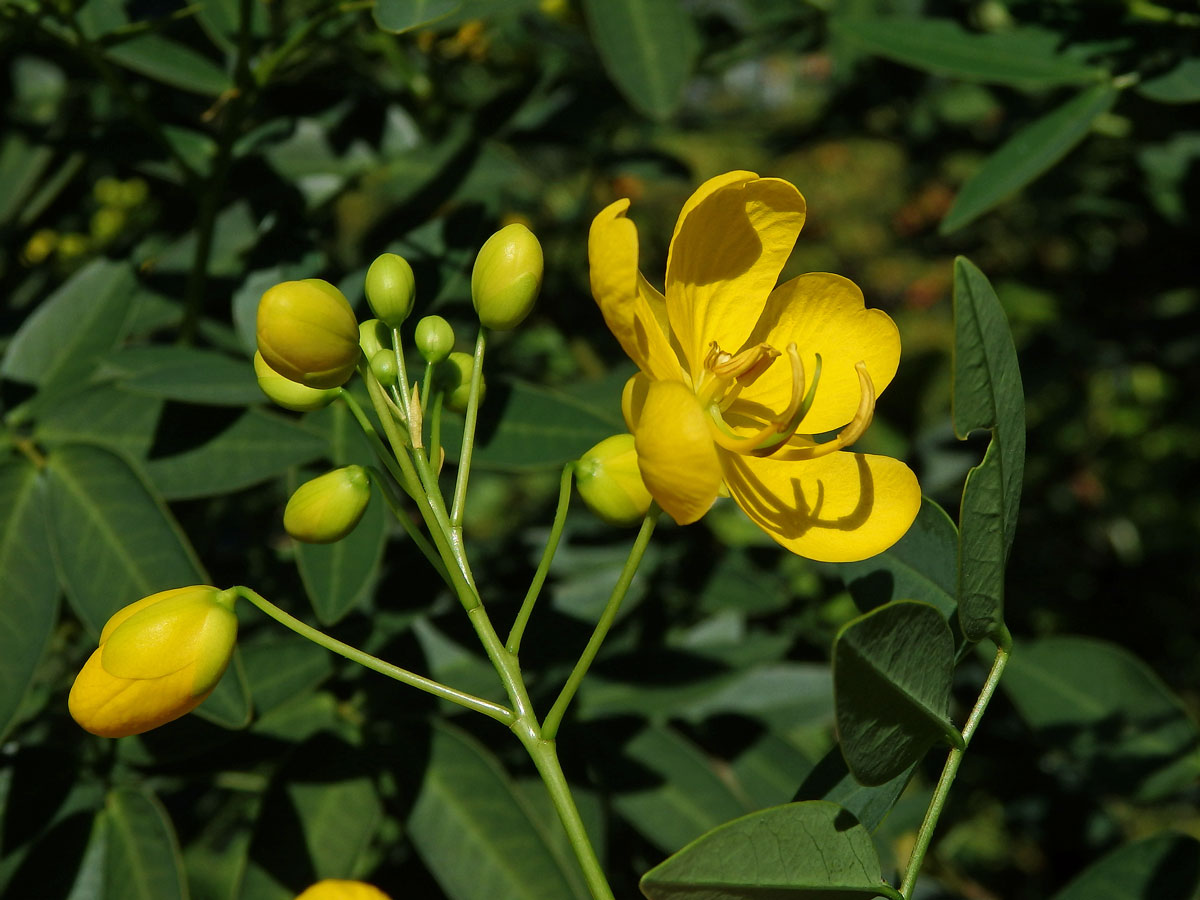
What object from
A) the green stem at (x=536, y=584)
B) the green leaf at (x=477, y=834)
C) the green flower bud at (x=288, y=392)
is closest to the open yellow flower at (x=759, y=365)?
the green stem at (x=536, y=584)

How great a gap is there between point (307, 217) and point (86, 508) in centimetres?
62

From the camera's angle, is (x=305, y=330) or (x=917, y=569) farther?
(x=917, y=569)

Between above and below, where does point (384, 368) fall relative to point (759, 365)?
above

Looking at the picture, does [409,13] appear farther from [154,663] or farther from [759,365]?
[154,663]

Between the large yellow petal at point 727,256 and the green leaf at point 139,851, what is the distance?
99 centimetres

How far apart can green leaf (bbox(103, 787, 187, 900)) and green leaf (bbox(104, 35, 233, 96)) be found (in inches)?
47.0

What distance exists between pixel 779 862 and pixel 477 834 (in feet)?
2.16

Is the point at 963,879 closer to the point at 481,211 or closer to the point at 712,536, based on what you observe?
the point at 712,536

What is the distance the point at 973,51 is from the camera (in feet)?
5.94

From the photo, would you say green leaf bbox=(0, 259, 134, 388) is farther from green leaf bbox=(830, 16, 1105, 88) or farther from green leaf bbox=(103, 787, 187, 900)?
green leaf bbox=(830, 16, 1105, 88)

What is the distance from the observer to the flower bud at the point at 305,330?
1048mm

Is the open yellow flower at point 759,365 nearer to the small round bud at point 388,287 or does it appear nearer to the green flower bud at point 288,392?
the small round bud at point 388,287

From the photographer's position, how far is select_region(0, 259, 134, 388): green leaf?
65.6 inches

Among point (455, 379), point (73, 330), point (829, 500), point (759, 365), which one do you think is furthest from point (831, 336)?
point (73, 330)
